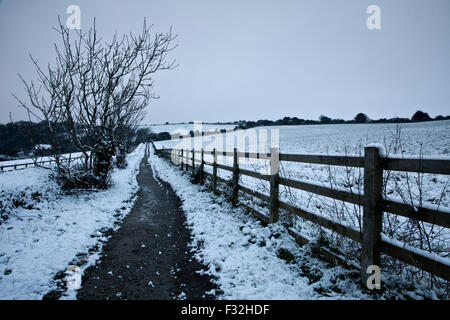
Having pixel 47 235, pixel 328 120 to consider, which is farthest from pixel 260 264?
pixel 328 120

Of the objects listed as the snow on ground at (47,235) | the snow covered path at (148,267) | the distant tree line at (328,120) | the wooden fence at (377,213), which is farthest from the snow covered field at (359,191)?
the distant tree line at (328,120)

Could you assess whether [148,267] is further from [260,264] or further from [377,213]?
[377,213]

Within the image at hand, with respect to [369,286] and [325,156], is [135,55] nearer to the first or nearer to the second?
[325,156]

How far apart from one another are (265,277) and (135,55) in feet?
30.8

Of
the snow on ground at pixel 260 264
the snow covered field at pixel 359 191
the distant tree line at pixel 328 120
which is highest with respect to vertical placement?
the distant tree line at pixel 328 120

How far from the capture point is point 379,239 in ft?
8.15

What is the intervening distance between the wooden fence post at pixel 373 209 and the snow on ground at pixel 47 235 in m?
3.64

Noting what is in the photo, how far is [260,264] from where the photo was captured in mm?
3465

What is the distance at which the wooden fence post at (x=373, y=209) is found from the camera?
97.2 inches

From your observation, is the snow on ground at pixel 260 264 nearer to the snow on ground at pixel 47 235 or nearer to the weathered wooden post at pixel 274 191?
the weathered wooden post at pixel 274 191

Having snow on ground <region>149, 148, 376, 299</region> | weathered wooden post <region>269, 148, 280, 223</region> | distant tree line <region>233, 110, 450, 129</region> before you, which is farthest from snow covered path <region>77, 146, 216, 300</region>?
distant tree line <region>233, 110, 450, 129</region>

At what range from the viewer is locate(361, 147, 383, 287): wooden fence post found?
247 cm
